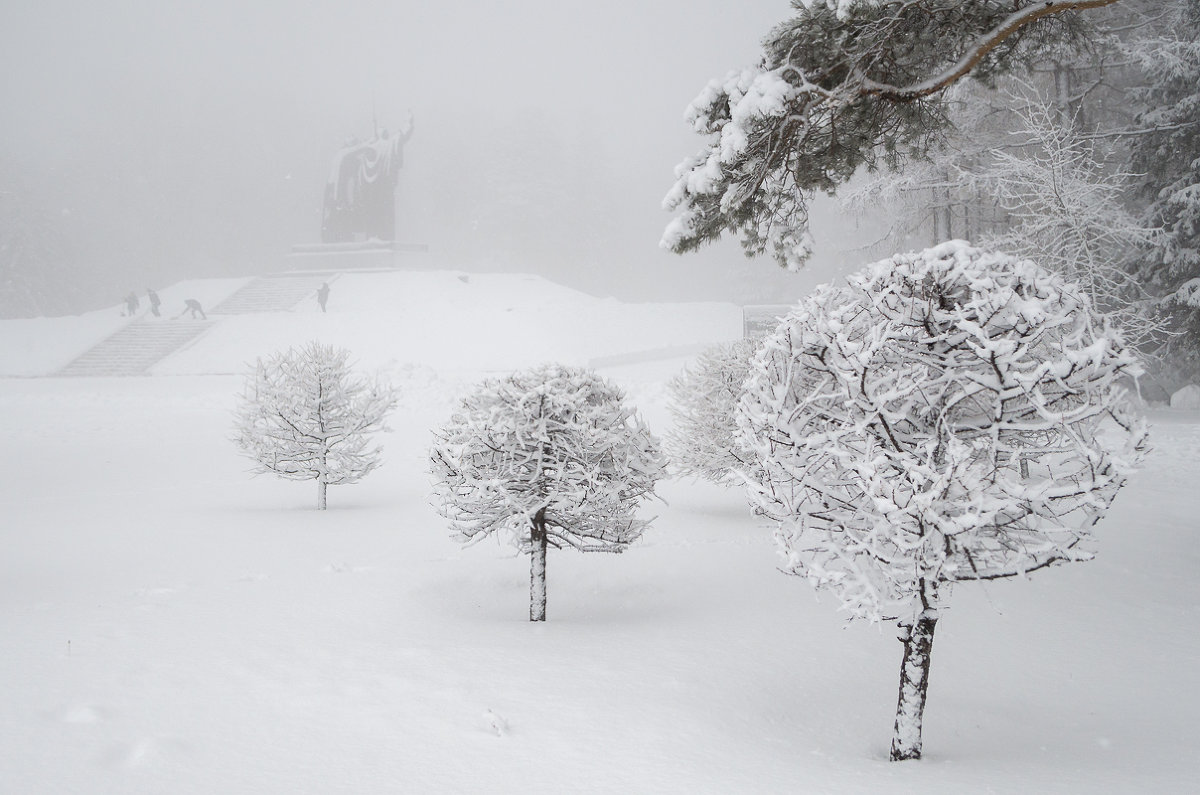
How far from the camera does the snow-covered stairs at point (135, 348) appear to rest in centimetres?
2766

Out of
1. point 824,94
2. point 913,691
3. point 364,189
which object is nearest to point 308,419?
→ point 824,94

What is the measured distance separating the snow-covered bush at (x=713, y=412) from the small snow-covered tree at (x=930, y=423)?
5.99 m

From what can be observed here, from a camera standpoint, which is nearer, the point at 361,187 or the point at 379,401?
the point at 379,401

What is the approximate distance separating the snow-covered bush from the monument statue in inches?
1402

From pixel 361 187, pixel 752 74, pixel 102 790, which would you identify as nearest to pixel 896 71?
pixel 752 74

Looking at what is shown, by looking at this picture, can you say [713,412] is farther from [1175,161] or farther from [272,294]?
[272,294]

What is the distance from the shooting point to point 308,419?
1122 centimetres

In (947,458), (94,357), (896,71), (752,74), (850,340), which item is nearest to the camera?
(947,458)

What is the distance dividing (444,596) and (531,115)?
65525 mm

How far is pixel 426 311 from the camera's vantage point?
33.9 meters

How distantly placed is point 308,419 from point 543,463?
→ 5832 mm

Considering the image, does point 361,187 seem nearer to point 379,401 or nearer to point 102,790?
point 379,401

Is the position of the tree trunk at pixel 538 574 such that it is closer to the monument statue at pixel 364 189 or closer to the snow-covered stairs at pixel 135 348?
the snow-covered stairs at pixel 135 348

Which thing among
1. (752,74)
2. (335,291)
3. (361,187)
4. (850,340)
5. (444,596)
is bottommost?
(444,596)
